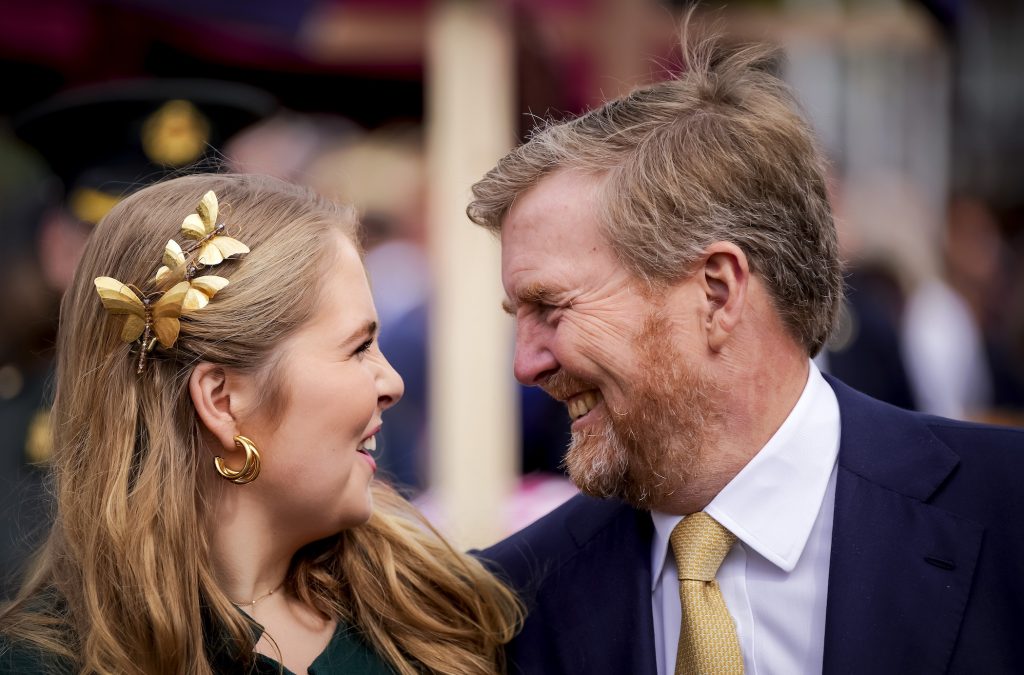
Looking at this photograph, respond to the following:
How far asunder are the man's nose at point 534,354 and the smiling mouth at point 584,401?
81mm

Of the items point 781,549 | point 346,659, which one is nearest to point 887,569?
point 781,549

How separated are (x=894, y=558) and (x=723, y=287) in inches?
25.9

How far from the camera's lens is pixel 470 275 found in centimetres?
478

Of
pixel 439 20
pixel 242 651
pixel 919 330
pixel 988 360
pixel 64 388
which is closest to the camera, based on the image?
pixel 242 651

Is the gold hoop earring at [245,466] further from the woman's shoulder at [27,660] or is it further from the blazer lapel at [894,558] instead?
the blazer lapel at [894,558]

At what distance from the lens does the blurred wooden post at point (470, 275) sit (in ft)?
15.6

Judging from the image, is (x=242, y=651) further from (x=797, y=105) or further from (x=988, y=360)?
(x=988, y=360)

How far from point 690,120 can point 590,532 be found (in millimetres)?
979

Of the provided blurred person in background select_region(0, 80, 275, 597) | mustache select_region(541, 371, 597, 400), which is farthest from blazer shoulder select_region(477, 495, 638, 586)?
blurred person in background select_region(0, 80, 275, 597)

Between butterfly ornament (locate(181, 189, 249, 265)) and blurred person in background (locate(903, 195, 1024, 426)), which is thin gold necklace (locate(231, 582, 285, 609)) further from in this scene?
blurred person in background (locate(903, 195, 1024, 426))

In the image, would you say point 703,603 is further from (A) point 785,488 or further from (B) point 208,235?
(B) point 208,235

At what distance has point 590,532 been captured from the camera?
9.43ft

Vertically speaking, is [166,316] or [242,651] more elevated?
[166,316]

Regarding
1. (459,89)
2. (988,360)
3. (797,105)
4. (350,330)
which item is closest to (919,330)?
Result: (988,360)
